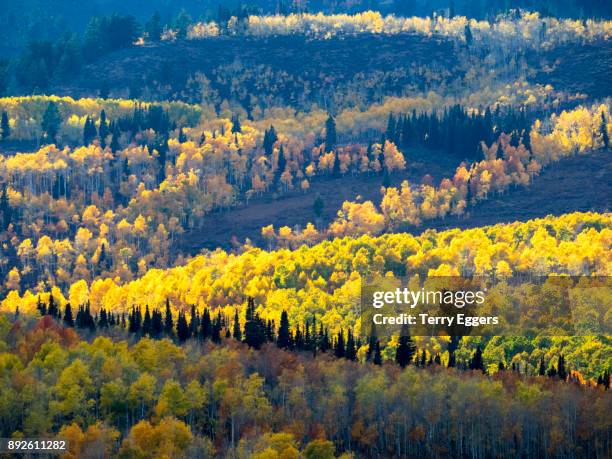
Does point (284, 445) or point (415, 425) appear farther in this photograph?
point (415, 425)

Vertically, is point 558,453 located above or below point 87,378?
below

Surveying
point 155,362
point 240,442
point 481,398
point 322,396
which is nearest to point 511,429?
point 481,398

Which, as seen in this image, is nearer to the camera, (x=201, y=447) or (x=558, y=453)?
(x=201, y=447)

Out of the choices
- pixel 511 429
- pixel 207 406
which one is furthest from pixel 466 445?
pixel 207 406

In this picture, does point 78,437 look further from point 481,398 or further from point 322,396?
point 481,398

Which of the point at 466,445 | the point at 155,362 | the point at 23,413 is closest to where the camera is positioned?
the point at 23,413

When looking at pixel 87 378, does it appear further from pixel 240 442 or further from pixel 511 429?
pixel 511 429

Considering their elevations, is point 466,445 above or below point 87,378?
below

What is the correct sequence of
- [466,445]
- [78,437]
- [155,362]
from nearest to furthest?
[78,437]
[466,445]
[155,362]

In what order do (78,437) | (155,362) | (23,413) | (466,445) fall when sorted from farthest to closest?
(155,362) < (466,445) < (23,413) < (78,437)
